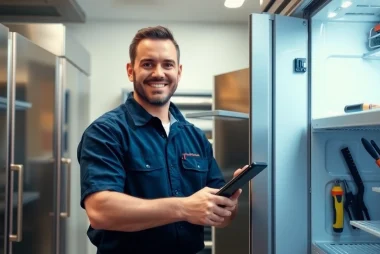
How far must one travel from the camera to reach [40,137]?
6.98 ft

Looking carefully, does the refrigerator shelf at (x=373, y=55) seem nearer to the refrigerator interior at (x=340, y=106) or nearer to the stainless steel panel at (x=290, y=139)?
the refrigerator interior at (x=340, y=106)

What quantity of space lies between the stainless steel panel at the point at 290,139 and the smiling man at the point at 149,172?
0.49 feet

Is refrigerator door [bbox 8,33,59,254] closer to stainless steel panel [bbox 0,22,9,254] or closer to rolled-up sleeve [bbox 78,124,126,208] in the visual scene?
stainless steel panel [bbox 0,22,9,254]

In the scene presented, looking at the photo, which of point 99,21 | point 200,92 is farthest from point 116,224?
point 99,21

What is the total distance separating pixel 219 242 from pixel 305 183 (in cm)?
136

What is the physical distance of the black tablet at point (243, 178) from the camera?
0.89m

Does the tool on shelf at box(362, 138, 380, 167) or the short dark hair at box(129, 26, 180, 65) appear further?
the short dark hair at box(129, 26, 180, 65)

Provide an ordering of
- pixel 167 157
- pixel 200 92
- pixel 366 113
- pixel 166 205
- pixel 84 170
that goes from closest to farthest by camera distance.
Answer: pixel 366 113 < pixel 166 205 < pixel 84 170 < pixel 167 157 < pixel 200 92

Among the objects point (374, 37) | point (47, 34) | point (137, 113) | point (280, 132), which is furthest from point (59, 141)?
point (374, 37)

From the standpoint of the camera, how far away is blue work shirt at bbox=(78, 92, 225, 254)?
1.13 m

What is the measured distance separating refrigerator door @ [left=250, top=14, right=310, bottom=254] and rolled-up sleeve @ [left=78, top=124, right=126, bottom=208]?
0.41 m

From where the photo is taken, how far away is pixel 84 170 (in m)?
1.13

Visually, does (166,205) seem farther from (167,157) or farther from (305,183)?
Answer: (305,183)

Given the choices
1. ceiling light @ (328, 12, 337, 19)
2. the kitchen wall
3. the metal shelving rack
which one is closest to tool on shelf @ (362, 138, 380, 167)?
the metal shelving rack
